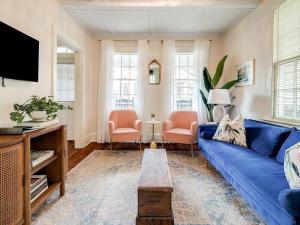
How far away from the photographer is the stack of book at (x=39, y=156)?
6.46 ft

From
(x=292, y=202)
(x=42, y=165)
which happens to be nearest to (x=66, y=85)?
(x=42, y=165)

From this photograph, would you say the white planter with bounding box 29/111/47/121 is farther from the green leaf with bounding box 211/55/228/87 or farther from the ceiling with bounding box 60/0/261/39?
the green leaf with bounding box 211/55/228/87

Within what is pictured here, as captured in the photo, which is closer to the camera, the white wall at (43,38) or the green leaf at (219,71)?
the white wall at (43,38)

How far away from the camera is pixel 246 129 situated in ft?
10.2

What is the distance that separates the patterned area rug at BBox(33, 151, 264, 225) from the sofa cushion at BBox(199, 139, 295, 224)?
0.27m

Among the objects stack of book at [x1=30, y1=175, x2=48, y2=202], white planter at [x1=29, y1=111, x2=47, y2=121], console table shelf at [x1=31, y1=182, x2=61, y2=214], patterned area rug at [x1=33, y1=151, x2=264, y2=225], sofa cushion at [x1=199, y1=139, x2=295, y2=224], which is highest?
white planter at [x1=29, y1=111, x2=47, y2=121]

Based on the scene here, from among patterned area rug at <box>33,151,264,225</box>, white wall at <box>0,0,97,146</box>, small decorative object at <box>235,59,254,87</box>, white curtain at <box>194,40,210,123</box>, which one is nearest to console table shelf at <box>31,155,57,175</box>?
patterned area rug at <box>33,151,264,225</box>

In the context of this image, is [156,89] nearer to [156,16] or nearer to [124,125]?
[124,125]

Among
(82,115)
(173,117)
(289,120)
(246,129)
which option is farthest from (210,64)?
(82,115)

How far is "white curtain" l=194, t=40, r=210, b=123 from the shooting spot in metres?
5.04

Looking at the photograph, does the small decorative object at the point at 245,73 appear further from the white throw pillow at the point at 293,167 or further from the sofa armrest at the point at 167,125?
the white throw pillow at the point at 293,167

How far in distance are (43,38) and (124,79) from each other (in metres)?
2.42

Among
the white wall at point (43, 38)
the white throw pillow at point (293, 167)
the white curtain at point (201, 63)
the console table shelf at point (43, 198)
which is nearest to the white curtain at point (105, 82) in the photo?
the white wall at point (43, 38)

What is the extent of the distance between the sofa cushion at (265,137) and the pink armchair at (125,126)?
2.12 metres
